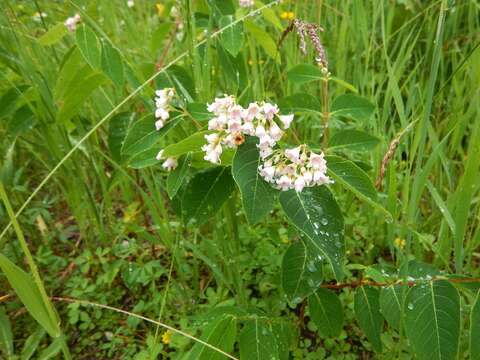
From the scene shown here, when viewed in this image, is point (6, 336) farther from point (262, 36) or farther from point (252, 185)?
point (262, 36)

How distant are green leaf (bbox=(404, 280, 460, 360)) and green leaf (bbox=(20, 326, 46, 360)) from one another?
3.66 feet

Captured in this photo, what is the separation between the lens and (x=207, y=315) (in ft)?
3.30

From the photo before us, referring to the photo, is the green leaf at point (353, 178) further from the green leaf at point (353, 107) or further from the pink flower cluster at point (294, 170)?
the green leaf at point (353, 107)

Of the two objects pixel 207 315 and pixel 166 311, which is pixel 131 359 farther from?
pixel 207 315

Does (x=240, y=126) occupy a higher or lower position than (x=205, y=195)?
higher

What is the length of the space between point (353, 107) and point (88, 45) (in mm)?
768

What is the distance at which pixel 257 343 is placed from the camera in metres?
0.90

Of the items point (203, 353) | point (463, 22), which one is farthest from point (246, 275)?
point (463, 22)

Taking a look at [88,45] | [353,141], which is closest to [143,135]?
[88,45]

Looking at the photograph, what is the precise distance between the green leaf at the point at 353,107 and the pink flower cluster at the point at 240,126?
33 centimetres

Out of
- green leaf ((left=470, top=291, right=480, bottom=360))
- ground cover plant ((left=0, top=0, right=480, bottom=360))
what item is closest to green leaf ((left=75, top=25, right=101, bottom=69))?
ground cover plant ((left=0, top=0, right=480, bottom=360))

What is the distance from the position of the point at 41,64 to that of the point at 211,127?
3.97ft

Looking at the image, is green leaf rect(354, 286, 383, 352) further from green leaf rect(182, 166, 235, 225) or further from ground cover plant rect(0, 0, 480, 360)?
A: green leaf rect(182, 166, 235, 225)

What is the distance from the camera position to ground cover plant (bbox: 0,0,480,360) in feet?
2.77
